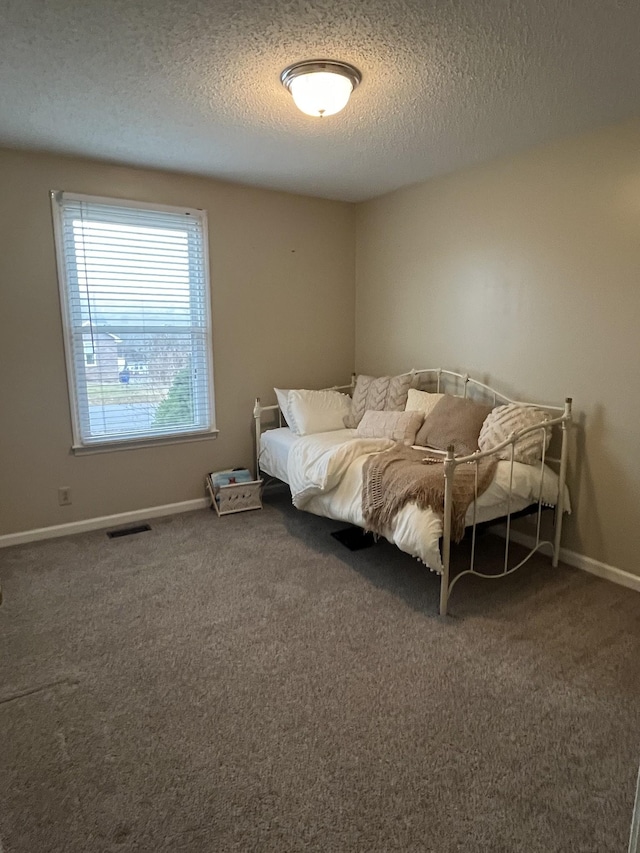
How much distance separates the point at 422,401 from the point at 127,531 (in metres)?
2.24

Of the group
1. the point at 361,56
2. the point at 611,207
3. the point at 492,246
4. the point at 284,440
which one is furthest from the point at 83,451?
the point at 611,207

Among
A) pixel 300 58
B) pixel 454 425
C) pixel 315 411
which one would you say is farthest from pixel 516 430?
pixel 300 58

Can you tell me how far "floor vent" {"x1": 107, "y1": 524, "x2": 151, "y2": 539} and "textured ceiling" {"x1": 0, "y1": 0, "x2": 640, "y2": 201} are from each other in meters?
2.44

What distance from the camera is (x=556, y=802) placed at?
1514mm

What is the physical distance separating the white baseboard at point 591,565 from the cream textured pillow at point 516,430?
26.2 inches

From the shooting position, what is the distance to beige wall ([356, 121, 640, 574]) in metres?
2.68

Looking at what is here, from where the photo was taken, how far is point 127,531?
3537mm

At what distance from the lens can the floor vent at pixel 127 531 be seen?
11.4 feet

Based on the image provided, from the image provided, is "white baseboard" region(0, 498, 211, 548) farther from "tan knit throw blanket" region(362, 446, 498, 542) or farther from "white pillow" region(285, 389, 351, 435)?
"tan knit throw blanket" region(362, 446, 498, 542)

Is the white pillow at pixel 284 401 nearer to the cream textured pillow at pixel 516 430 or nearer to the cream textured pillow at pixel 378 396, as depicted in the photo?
the cream textured pillow at pixel 378 396

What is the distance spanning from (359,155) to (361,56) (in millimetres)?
1165

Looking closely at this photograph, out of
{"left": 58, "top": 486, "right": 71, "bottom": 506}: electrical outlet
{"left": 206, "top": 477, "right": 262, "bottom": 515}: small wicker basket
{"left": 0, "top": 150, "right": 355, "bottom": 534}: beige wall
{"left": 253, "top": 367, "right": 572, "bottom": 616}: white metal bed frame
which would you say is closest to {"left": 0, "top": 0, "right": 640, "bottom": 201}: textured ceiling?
{"left": 0, "top": 150, "right": 355, "bottom": 534}: beige wall

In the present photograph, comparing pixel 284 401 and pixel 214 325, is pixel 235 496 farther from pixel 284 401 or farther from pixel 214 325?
pixel 214 325

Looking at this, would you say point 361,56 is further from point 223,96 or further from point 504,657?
point 504,657
